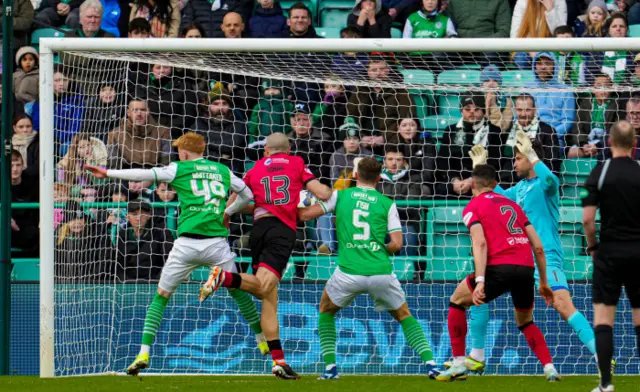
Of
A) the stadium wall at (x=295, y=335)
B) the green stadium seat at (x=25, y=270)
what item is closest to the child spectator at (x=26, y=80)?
the green stadium seat at (x=25, y=270)

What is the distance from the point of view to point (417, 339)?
9.10 meters

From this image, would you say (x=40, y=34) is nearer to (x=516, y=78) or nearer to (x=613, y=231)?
(x=516, y=78)

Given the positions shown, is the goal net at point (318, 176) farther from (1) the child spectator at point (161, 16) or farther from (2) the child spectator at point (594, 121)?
(1) the child spectator at point (161, 16)

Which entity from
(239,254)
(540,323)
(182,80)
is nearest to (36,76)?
(182,80)

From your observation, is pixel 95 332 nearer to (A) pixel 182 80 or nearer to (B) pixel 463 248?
(A) pixel 182 80

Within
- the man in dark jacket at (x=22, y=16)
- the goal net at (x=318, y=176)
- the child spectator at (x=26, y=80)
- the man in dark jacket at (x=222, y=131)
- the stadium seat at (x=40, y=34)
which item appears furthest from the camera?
the stadium seat at (x=40, y=34)

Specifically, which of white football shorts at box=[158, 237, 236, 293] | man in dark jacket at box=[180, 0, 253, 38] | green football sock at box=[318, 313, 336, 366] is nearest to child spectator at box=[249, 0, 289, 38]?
man in dark jacket at box=[180, 0, 253, 38]

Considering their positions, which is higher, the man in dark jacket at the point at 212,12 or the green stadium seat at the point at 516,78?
the man in dark jacket at the point at 212,12

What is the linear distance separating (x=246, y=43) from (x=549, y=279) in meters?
3.29

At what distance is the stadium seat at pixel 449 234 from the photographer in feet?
37.6

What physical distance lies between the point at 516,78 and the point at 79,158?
447 centimetres

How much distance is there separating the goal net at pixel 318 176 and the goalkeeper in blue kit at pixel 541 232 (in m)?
1.53

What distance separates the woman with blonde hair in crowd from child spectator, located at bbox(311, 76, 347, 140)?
260cm

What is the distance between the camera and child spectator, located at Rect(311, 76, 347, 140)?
12078 mm
